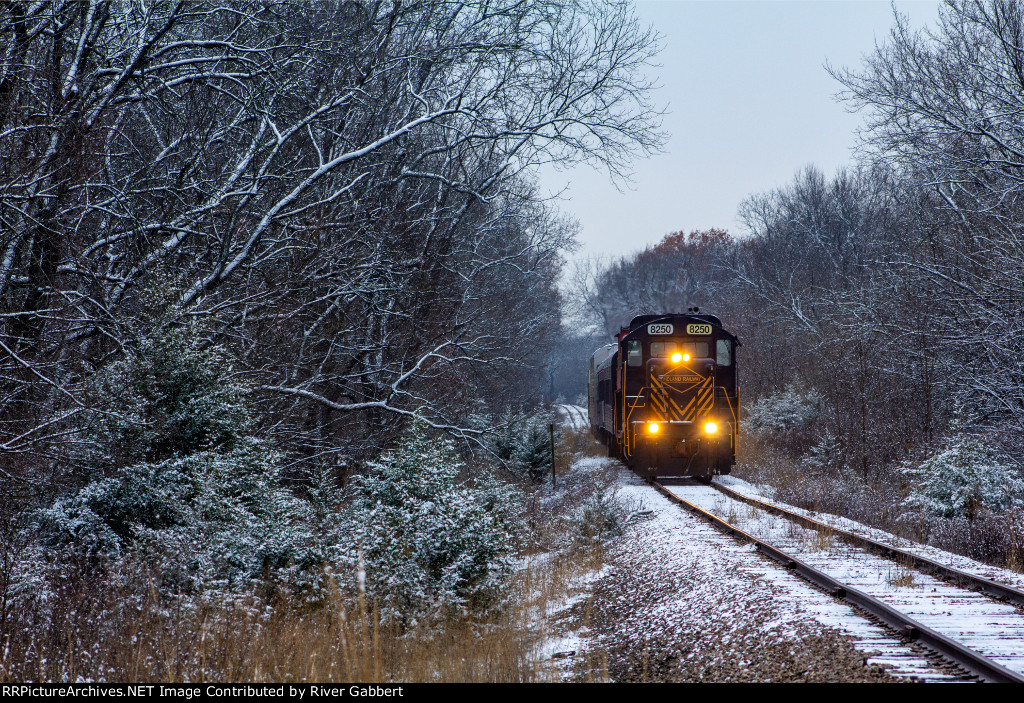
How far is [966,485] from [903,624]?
764 cm

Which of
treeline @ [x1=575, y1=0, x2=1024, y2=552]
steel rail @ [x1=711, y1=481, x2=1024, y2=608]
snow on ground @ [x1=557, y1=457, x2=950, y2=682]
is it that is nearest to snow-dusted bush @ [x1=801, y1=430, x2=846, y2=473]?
treeline @ [x1=575, y1=0, x2=1024, y2=552]

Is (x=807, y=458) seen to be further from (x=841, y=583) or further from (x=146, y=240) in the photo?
(x=146, y=240)

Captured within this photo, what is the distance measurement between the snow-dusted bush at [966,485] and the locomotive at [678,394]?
517cm

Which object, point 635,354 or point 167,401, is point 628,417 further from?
point 167,401

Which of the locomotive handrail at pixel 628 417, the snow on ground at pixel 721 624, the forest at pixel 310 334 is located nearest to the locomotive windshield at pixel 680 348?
the locomotive handrail at pixel 628 417

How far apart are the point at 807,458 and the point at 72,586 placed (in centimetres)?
1965

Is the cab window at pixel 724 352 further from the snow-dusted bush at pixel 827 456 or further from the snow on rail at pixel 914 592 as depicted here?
the snow on rail at pixel 914 592

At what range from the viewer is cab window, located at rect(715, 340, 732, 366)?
1864cm

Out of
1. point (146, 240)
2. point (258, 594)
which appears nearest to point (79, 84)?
point (146, 240)

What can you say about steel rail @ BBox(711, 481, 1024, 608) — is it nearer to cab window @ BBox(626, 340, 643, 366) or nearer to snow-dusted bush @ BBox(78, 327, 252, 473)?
cab window @ BBox(626, 340, 643, 366)

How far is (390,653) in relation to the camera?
7.40m

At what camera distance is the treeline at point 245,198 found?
917 cm

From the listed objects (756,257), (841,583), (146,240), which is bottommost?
(841,583)

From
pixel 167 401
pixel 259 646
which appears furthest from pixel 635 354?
pixel 259 646
